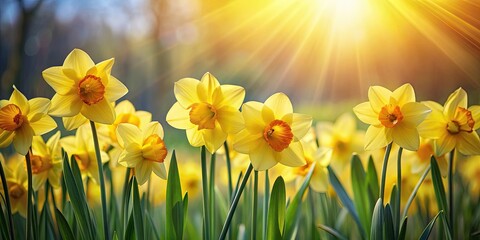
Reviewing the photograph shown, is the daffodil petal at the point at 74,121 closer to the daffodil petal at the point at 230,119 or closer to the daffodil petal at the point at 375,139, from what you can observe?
the daffodil petal at the point at 230,119

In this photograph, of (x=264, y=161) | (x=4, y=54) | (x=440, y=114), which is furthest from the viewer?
(x=4, y=54)

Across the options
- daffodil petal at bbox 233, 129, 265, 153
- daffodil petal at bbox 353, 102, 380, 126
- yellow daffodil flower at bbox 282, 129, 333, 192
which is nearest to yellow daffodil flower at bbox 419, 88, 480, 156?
daffodil petal at bbox 353, 102, 380, 126

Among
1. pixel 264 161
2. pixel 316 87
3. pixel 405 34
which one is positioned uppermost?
pixel 316 87

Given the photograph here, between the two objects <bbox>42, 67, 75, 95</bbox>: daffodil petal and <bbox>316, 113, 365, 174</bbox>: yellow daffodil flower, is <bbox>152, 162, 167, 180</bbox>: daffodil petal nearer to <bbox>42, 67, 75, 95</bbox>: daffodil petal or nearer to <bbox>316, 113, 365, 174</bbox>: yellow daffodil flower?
<bbox>42, 67, 75, 95</bbox>: daffodil petal

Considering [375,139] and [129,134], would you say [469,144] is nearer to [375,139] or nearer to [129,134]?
[375,139]

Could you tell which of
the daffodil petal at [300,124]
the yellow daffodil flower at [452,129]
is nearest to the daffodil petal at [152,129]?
the daffodil petal at [300,124]

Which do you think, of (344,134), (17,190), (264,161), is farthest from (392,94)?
(17,190)

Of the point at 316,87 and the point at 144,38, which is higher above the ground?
the point at 144,38

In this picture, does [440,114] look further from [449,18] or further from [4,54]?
[4,54]
